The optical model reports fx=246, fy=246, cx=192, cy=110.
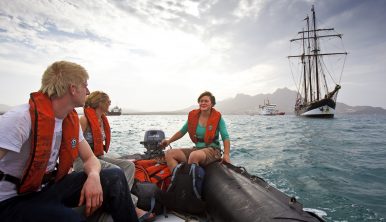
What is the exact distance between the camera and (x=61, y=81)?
6.20 feet

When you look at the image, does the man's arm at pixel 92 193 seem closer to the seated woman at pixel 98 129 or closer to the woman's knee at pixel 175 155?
the seated woman at pixel 98 129

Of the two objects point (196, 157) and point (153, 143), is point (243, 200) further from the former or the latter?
point (153, 143)

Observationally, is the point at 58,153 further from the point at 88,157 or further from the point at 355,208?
the point at 355,208

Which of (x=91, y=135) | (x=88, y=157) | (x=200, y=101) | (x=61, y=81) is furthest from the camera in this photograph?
(x=200, y=101)

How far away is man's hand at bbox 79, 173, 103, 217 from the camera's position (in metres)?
1.92

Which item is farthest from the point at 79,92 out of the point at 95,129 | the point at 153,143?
the point at 153,143

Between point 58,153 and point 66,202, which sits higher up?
point 58,153

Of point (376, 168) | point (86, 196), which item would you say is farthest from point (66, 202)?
point (376, 168)

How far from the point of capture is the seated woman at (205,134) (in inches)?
166

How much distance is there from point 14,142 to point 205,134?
350 cm

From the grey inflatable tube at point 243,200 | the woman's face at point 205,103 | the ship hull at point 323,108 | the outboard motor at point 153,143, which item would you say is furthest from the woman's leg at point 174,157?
the ship hull at point 323,108

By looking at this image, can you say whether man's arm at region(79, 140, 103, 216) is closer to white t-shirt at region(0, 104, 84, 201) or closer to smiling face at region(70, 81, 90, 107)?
white t-shirt at region(0, 104, 84, 201)

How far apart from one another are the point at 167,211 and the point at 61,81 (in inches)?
92.3

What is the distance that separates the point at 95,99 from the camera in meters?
4.31
